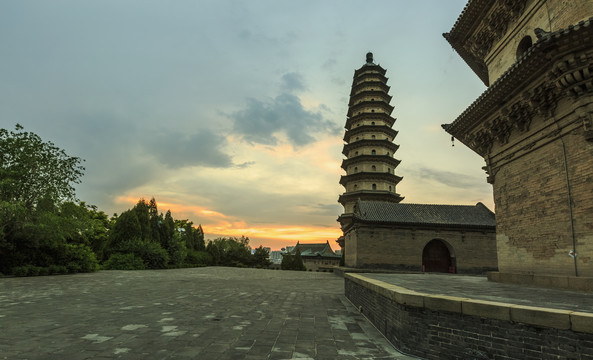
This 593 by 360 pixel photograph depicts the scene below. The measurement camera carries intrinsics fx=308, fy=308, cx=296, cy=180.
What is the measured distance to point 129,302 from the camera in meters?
8.62

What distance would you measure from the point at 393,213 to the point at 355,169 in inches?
392

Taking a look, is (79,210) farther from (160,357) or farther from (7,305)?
(160,357)

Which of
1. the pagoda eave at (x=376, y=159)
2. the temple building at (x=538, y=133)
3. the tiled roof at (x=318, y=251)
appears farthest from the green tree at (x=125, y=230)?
the tiled roof at (x=318, y=251)

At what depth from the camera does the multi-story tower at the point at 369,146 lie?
32.7 meters

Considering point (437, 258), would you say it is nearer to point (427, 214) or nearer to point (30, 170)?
point (427, 214)

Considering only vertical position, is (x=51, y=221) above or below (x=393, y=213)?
below

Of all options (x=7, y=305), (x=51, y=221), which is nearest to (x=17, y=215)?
(x=51, y=221)

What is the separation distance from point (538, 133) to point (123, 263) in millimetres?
27481

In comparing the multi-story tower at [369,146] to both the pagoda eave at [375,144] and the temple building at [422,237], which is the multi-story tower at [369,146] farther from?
the temple building at [422,237]

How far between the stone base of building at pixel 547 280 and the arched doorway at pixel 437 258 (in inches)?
598

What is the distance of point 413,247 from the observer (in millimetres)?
23438

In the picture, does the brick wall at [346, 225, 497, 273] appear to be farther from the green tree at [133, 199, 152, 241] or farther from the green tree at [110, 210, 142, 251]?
the green tree at [133, 199, 152, 241]

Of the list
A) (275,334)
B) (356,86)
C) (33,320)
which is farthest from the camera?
(356,86)

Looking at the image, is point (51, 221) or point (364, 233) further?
point (364, 233)
